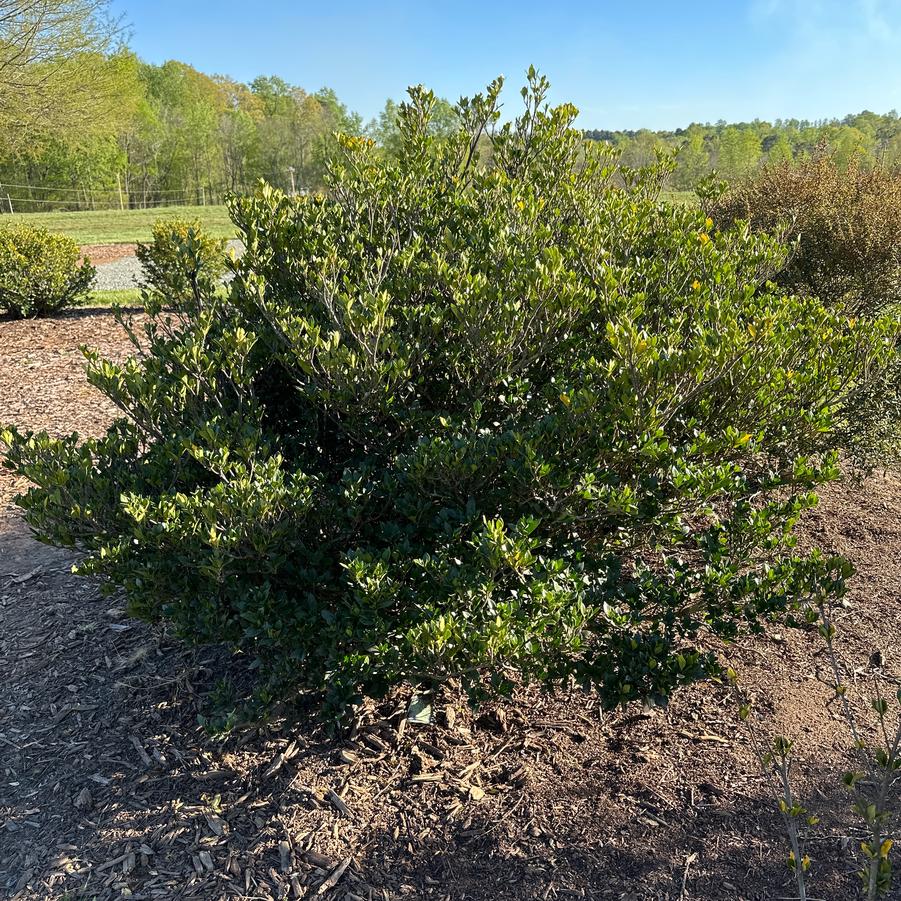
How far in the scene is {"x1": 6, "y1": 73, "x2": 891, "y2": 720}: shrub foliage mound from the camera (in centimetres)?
225

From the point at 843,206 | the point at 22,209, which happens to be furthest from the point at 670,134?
the point at 843,206

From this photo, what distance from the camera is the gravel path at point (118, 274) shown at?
1453 centimetres

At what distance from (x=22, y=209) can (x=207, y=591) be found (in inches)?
2001

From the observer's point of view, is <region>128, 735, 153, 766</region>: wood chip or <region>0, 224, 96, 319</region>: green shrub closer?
<region>128, 735, 153, 766</region>: wood chip

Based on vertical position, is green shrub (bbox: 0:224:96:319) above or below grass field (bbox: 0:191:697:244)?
below

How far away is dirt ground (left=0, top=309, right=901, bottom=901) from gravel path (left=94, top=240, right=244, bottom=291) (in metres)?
11.9

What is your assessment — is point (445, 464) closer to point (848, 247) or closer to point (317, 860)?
point (317, 860)

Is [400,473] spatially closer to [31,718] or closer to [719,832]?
[719,832]

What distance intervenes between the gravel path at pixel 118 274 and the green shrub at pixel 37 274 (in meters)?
3.15

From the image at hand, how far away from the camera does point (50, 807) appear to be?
8.77 feet

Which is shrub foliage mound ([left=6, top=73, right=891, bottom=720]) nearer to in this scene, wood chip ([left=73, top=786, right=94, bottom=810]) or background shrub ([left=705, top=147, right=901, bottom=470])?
wood chip ([left=73, top=786, right=94, bottom=810])

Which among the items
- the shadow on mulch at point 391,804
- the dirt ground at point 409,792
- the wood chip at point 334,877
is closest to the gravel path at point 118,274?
the dirt ground at point 409,792

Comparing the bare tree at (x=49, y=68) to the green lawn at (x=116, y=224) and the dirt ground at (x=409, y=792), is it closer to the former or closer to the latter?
the green lawn at (x=116, y=224)

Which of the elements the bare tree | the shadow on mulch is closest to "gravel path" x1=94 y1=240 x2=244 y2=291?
the bare tree
